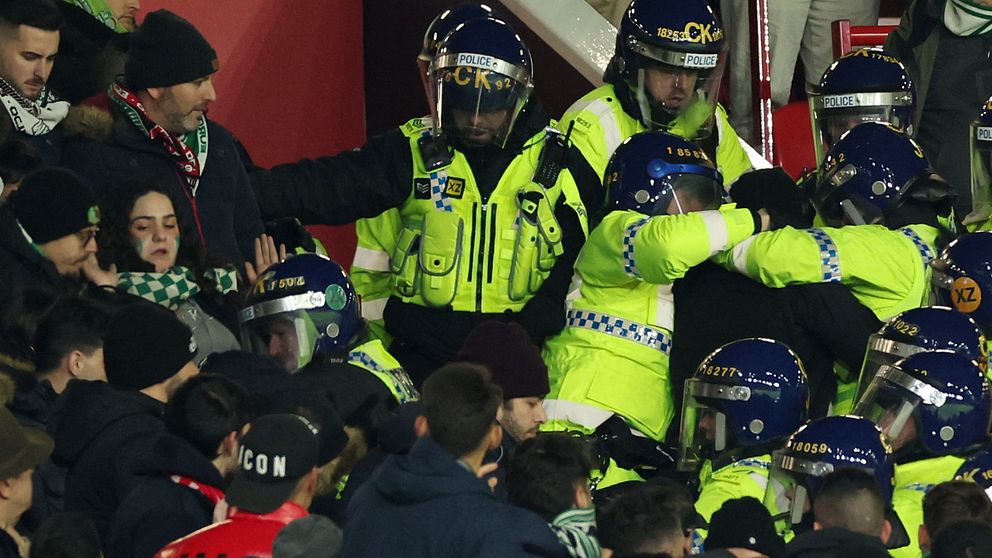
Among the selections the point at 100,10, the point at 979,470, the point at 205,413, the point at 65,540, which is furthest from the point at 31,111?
the point at 979,470

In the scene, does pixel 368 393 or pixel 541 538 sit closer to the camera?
pixel 541 538

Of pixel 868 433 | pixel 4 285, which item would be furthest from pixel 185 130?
pixel 868 433

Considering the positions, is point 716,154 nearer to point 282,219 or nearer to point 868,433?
point 282,219

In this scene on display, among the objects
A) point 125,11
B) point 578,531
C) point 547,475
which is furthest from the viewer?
point 125,11

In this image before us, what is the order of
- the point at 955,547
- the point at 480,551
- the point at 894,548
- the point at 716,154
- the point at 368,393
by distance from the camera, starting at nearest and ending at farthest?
1. the point at 480,551
2. the point at 955,547
3. the point at 894,548
4. the point at 368,393
5. the point at 716,154

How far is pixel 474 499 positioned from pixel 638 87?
370 centimetres

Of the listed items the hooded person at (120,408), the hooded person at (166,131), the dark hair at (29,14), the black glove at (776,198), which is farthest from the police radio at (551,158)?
the hooded person at (120,408)

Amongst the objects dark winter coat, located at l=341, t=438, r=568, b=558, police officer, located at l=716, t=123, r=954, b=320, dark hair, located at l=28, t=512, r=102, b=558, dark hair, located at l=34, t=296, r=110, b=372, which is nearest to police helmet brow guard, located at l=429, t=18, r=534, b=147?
police officer, located at l=716, t=123, r=954, b=320

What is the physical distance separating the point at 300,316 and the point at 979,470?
7.42ft

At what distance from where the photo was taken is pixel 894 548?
6070mm

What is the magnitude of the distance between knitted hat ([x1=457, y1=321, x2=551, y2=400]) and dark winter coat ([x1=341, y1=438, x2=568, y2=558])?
5.69 ft

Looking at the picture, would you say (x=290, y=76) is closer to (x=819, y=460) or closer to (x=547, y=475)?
(x=819, y=460)

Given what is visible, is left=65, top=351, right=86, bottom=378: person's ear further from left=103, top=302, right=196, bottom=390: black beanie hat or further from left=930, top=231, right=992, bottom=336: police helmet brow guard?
left=930, top=231, right=992, bottom=336: police helmet brow guard

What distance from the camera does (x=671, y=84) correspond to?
324 inches
